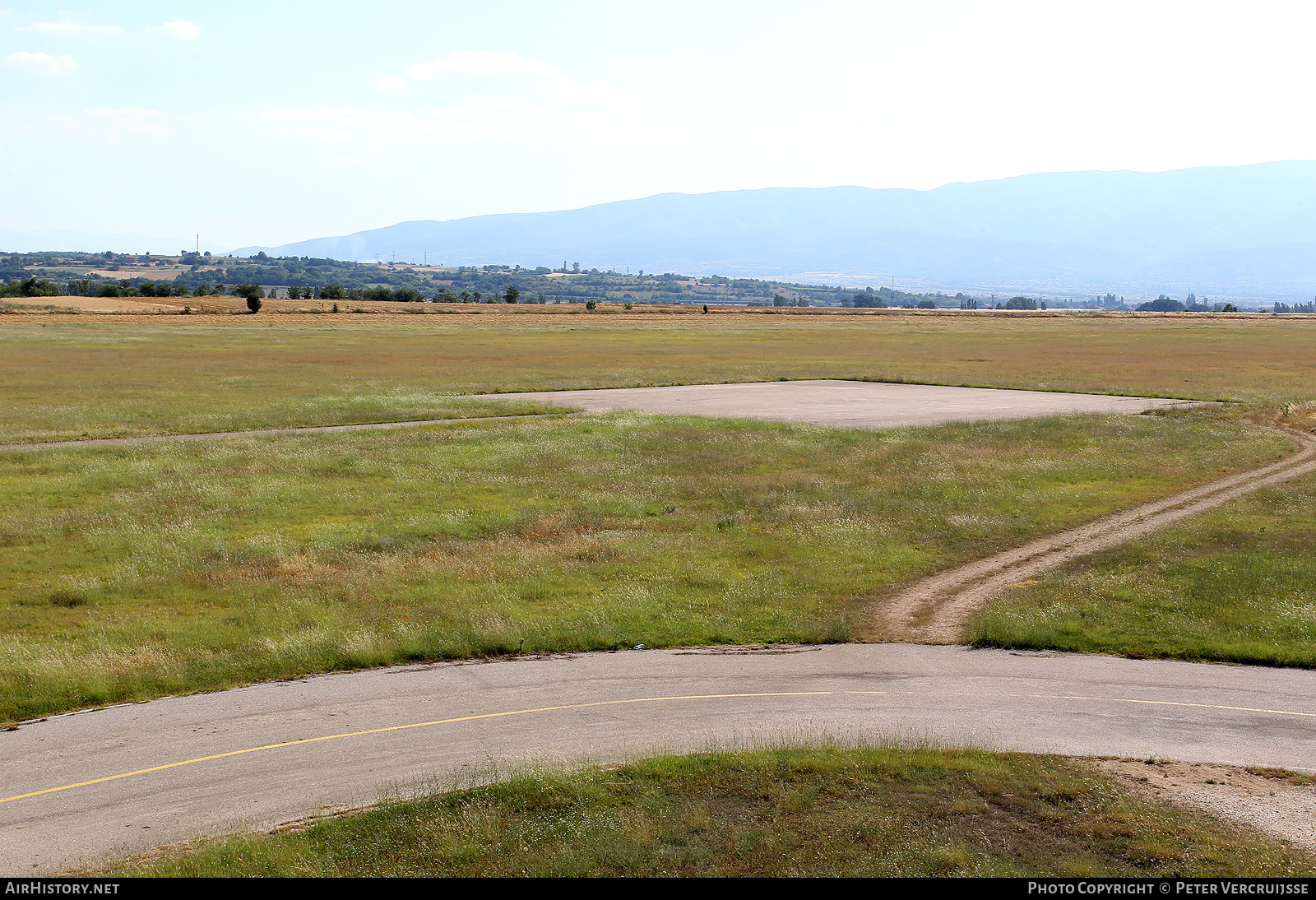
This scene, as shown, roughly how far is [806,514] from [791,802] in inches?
691

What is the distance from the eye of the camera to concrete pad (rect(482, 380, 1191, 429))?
52.7 metres

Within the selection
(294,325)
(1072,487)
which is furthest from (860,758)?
(294,325)

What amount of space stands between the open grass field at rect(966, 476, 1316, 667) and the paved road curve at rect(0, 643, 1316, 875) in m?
0.79

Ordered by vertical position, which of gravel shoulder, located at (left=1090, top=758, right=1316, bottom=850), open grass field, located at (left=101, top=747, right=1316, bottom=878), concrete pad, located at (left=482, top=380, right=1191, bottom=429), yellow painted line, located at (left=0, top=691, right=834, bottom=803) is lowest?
yellow painted line, located at (left=0, top=691, right=834, bottom=803)

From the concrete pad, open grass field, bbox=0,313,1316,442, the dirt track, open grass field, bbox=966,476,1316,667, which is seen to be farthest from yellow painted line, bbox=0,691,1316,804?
open grass field, bbox=0,313,1316,442

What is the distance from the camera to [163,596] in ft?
68.4

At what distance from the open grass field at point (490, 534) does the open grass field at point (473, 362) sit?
13.7 meters

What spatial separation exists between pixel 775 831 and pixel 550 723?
14.0ft

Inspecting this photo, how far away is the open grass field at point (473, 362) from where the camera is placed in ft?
178

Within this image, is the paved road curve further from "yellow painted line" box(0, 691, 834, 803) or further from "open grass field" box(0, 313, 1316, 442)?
"open grass field" box(0, 313, 1316, 442)

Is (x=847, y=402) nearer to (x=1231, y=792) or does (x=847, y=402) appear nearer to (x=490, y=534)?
(x=490, y=534)

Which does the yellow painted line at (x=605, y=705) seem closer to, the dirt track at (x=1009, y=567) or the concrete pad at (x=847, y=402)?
the dirt track at (x=1009, y=567)

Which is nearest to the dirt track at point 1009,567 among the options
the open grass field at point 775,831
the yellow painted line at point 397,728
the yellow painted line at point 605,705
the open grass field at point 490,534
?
the open grass field at point 490,534
